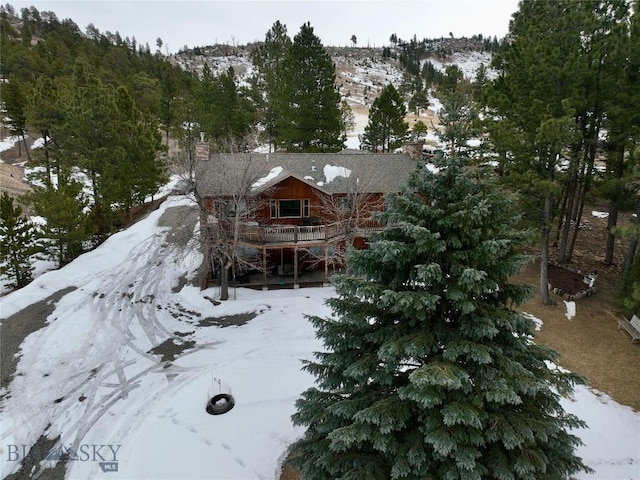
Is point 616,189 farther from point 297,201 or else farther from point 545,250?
point 297,201

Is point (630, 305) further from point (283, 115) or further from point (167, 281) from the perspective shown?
point (283, 115)

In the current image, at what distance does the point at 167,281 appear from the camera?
67.6ft

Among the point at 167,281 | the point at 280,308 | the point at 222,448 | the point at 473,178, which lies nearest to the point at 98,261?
the point at 167,281

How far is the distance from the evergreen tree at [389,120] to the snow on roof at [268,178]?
1817cm

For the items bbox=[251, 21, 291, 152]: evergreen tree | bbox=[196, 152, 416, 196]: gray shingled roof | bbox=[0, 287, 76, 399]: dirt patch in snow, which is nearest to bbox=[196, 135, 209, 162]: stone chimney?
bbox=[196, 152, 416, 196]: gray shingled roof

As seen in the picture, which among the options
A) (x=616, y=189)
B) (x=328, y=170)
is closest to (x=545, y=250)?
(x=616, y=189)

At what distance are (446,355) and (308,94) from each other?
28.0 meters

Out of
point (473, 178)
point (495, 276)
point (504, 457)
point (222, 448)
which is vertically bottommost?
point (222, 448)

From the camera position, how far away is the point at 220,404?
1221cm

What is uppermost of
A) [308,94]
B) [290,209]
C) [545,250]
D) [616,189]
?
[308,94]

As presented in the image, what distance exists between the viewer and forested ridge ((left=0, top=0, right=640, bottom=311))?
50.8 feet

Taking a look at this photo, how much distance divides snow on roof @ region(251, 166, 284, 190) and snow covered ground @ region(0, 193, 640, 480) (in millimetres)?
5579

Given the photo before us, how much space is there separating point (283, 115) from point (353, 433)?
28.5 m

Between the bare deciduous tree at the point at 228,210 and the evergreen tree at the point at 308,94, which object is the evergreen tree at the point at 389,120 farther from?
the bare deciduous tree at the point at 228,210
